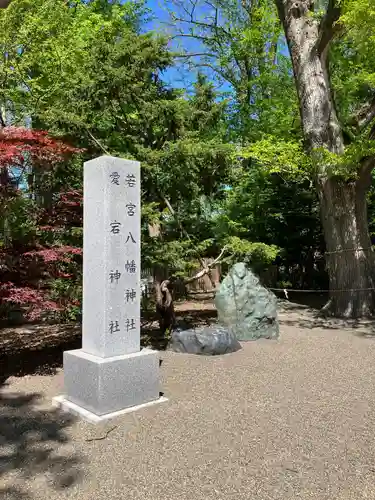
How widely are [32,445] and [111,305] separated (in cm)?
147

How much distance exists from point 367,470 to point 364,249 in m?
7.82

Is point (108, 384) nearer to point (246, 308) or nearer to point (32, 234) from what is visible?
point (32, 234)

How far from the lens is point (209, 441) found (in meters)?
3.70

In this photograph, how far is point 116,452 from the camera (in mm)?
3523

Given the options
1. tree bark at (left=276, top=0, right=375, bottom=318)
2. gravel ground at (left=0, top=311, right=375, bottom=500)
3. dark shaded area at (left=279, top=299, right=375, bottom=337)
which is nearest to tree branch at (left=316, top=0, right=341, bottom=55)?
tree bark at (left=276, top=0, right=375, bottom=318)

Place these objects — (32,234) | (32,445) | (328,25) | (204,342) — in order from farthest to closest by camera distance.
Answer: (328,25) < (204,342) < (32,234) < (32,445)

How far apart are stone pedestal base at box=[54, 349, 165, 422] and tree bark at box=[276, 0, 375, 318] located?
6908 millimetres

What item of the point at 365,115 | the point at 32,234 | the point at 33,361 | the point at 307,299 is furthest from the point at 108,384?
the point at 307,299

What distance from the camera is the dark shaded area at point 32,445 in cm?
313

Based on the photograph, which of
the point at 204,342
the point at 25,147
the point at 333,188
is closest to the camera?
the point at 25,147

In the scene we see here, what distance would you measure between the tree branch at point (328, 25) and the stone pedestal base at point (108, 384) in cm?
840

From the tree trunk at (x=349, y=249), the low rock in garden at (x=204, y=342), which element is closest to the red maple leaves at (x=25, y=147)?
the low rock in garden at (x=204, y=342)

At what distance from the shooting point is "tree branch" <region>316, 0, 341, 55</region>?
30.8 ft

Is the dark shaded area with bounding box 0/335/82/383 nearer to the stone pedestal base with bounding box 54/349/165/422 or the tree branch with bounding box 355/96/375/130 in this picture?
the stone pedestal base with bounding box 54/349/165/422
